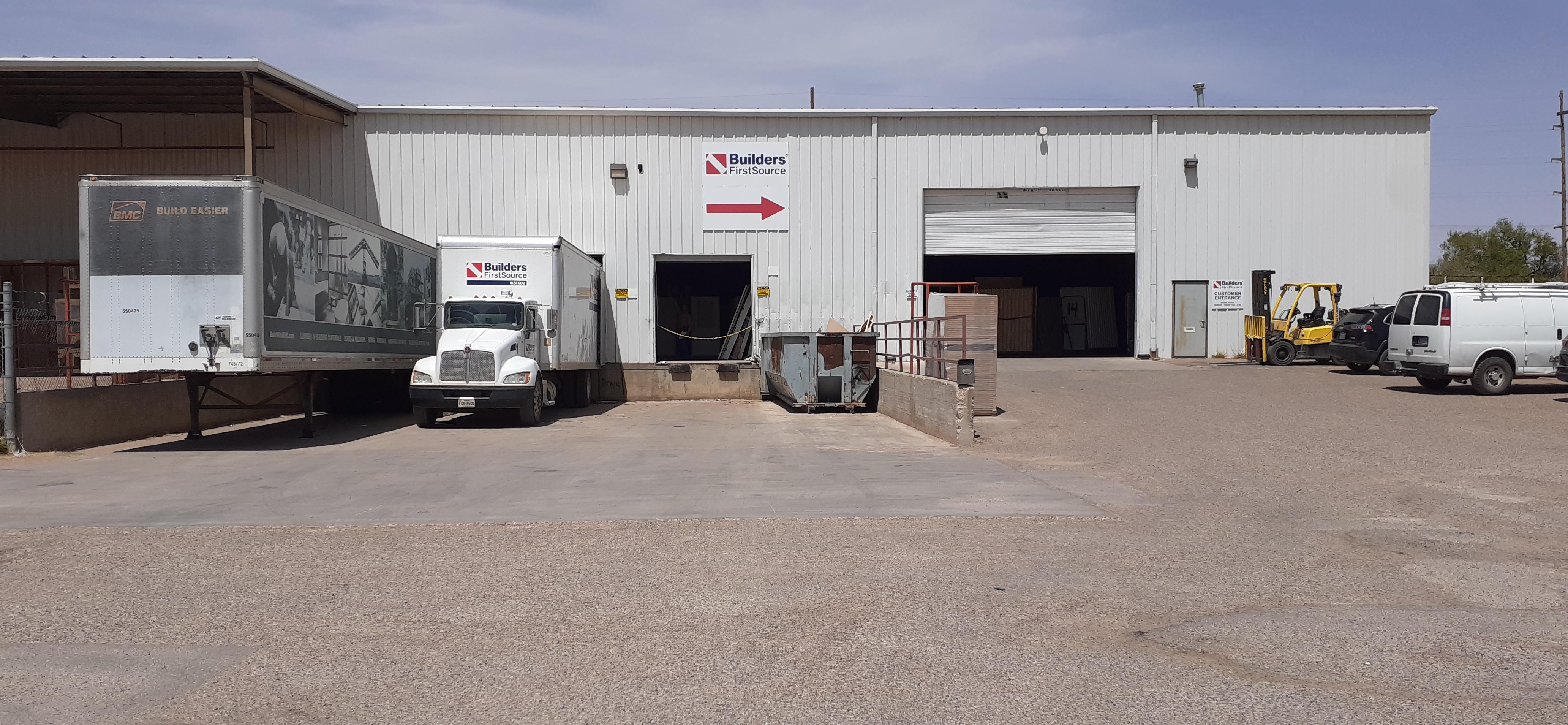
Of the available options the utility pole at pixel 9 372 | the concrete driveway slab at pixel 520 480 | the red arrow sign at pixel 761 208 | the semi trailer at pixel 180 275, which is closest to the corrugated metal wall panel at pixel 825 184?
the red arrow sign at pixel 761 208

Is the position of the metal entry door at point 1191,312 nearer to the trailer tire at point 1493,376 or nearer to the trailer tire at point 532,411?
the trailer tire at point 1493,376

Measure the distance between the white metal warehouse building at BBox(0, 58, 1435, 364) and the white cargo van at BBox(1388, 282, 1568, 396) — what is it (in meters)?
8.40

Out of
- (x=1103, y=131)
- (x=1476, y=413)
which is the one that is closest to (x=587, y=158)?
(x=1103, y=131)

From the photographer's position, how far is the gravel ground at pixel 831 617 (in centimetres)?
453

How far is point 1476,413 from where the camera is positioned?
17375mm

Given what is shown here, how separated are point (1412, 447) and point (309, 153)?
25.2 metres

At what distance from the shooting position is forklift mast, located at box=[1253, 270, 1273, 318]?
28.1 m

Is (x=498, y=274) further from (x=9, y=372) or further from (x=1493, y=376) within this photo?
(x=1493, y=376)

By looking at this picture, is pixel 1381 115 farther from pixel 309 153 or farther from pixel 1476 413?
pixel 309 153

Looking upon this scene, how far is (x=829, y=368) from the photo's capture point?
70.9 ft

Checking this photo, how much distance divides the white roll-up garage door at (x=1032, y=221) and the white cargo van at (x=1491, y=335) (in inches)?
365

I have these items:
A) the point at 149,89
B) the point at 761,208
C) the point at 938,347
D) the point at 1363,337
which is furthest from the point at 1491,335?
the point at 149,89

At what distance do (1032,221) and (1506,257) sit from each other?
6331 cm

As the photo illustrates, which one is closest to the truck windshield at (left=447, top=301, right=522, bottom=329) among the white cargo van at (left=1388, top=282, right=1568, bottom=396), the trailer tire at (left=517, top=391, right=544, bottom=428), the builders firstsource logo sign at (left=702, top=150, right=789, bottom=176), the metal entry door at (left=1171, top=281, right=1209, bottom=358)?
the trailer tire at (left=517, top=391, right=544, bottom=428)
